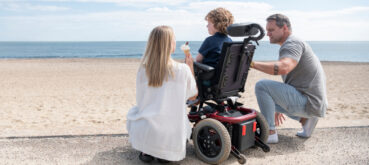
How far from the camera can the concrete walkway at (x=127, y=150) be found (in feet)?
11.4

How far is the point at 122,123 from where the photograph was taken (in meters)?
5.64

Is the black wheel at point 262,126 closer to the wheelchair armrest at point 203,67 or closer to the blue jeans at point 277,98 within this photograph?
the blue jeans at point 277,98

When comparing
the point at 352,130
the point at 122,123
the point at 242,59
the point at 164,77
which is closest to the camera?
the point at 164,77

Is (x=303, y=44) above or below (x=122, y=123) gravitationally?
above

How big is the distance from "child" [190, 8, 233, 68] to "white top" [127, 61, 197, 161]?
47cm

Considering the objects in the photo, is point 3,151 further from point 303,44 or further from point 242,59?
point 303,44

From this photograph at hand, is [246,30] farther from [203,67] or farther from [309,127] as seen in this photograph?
[309,127]

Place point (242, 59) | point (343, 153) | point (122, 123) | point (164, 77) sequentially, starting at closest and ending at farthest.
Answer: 1. point (164, 77)
2. point (242, 59)
3. point (343, 153)
4. point (122, 123)

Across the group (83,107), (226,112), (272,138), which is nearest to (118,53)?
(83,107)

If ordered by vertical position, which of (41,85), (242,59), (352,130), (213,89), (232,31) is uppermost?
(232,31)

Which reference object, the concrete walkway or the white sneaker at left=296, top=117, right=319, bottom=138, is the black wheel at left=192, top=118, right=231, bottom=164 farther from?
the white sneaker at left=296, top=117, right=319, bottom=138

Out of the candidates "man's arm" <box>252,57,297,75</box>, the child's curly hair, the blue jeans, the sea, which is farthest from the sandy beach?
the sea

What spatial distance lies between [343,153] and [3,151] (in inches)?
148

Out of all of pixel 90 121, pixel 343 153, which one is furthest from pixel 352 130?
pixel 90 121
